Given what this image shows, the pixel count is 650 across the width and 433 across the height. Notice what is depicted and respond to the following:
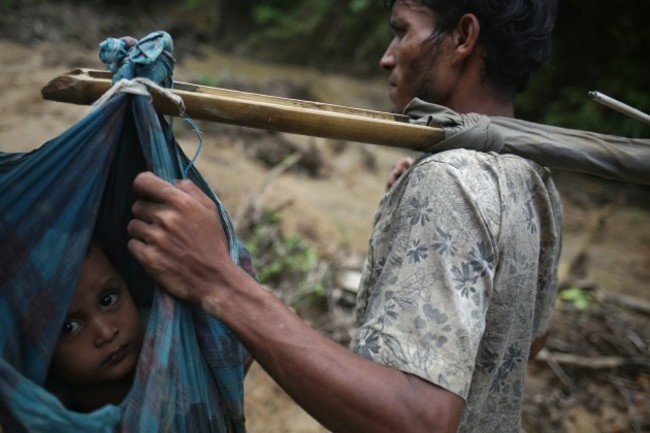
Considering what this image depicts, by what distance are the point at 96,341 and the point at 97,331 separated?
0.8 inches

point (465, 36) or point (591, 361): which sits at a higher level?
point (465, 36)

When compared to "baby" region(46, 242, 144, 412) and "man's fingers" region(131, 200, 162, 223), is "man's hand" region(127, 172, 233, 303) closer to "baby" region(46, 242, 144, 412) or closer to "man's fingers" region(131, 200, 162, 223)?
"man's fingers" region(131, 200, 162, 223)

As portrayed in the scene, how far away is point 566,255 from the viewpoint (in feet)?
15.7

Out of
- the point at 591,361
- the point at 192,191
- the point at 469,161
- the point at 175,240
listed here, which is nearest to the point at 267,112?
the point at 192,191

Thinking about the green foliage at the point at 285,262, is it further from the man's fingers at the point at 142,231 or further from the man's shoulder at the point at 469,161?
the man's fingers at the point at 142,231

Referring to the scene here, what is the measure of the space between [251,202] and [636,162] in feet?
10.1

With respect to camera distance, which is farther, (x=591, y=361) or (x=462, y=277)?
(x=591, y=361)

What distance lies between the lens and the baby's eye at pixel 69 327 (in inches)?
44.8

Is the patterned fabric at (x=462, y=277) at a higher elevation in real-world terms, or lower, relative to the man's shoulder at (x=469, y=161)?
lower

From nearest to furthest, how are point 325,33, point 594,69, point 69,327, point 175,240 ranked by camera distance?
point 175,240 < point 69,327 < point 594,69 < point 325,33

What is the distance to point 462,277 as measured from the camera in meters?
1.10

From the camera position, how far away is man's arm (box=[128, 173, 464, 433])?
1.01 m

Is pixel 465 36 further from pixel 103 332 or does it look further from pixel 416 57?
pixel 103 332

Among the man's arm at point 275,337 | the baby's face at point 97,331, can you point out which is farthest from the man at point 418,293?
the baby's face at point 97,331
